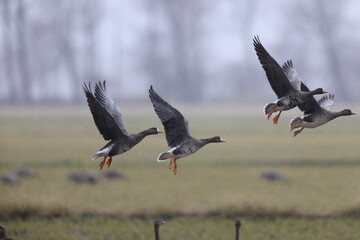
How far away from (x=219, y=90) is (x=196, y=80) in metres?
9.58

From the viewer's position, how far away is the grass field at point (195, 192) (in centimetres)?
2594

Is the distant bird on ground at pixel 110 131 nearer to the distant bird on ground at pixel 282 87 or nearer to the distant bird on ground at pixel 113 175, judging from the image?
the distant bird on ground at pixel 282 87

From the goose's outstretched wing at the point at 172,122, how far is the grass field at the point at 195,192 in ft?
45.8

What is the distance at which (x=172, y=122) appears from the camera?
10.9 metres

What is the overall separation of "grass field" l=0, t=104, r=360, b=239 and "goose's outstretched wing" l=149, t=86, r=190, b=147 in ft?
45.8

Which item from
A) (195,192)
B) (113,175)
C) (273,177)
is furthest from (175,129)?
(113,175)

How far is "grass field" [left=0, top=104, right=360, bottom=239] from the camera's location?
85.1 ft

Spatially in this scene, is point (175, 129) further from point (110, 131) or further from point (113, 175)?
point (113, 175)

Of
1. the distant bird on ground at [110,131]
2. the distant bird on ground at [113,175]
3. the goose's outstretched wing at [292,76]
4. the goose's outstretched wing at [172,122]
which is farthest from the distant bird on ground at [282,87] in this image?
the distant bird on ground at [113,175]

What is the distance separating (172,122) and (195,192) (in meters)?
22.0

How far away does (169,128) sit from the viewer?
429 inches

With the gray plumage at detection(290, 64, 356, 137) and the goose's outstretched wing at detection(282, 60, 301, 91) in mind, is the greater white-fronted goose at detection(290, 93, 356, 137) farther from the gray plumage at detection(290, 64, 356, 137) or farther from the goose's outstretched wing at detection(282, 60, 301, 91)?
the goose's outstretched wing at detection(282, 60, 301, 91)

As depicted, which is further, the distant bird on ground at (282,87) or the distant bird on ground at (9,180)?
the distant bird on ground at (9,180)

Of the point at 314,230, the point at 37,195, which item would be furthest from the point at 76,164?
the point at 314,230
